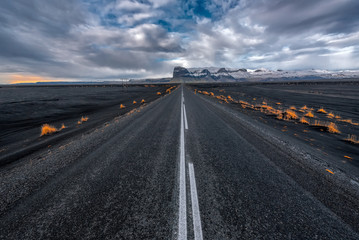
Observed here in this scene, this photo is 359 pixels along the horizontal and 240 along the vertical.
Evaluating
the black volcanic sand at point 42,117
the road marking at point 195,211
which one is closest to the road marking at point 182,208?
the road marking at point 195,211

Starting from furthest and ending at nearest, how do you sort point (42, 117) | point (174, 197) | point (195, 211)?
point (42, 117) < point (174, 197) < point (195, 211)

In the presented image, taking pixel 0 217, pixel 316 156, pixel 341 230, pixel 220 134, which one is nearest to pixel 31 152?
pixel 0 217

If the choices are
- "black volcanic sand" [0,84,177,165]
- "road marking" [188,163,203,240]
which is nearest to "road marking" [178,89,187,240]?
"road marking" [188,163,203,240]

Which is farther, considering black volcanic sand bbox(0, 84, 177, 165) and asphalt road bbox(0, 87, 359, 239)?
black volcanic sand bbox(0, 84, 177, 165)

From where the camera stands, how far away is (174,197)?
2.89m

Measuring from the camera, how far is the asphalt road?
2217 mm

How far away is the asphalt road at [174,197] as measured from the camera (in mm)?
2217

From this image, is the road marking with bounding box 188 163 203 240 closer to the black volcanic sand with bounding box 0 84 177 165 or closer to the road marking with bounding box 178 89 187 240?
the road marking with bounding box 178 89 187 240

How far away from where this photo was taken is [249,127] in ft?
25.5

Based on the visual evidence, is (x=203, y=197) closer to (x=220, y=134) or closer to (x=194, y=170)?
(x=194, y=170)

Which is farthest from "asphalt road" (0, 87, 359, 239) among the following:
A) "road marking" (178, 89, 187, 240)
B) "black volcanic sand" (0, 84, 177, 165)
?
"black volcanic sand" (0, 84, 177, 165)

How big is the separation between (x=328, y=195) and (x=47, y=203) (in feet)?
17.8

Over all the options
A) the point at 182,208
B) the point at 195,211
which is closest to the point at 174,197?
the point at 182,208

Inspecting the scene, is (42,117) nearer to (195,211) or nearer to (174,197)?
(174,197)
